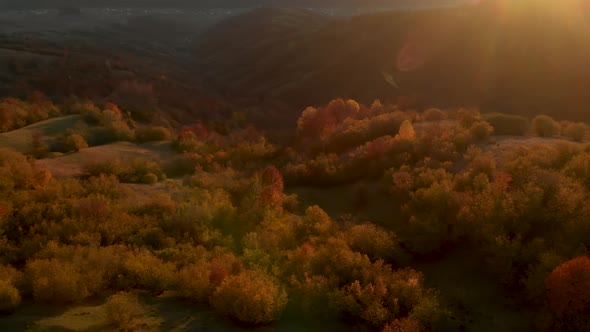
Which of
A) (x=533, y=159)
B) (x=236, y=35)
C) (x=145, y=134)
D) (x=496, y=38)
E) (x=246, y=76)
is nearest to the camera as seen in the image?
(x=533, y=159)

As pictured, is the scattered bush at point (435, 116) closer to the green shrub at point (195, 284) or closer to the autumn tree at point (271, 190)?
the autumn tree at point (271, 190)

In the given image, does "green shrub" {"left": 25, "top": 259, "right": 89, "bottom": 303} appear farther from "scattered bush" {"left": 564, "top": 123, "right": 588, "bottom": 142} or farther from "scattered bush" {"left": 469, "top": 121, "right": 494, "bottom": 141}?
"scattered bush" {"left": 564, "top": 123, "right": 588, "bottom": 142}

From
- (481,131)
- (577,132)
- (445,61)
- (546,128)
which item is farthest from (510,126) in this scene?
(445,61)

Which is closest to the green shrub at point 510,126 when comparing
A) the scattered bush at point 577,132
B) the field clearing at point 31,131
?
the scattered bush at point 577,132

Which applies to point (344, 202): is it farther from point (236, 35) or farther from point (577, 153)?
point (236, 35)

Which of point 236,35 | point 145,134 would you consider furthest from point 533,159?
point 236,35

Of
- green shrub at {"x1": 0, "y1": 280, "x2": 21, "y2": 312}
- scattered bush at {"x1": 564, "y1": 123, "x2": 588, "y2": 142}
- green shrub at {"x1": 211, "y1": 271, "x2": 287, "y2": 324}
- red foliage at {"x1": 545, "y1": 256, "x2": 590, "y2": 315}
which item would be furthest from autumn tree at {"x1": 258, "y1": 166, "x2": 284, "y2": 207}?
scattered bush at {"x1": 564, "y1": 123, "x2": 588, "y2": 142}
